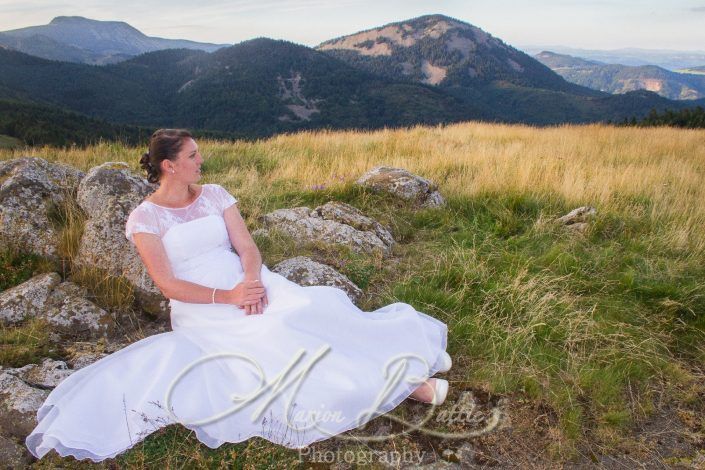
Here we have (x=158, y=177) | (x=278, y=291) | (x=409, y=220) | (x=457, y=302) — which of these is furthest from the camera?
(x=409, y=220)

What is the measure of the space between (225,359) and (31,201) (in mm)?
3126

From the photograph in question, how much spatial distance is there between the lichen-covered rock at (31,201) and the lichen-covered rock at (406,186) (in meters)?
3.78

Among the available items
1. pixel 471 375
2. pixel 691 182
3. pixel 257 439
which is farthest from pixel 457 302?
pixel 691 182

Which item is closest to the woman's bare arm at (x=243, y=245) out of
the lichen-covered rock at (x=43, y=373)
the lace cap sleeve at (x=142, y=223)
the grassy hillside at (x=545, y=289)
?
the lace cap sleeve at (x=142, y=223)

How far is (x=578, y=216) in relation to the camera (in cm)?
554

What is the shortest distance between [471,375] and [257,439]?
4.87 ft

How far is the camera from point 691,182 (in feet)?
23.6

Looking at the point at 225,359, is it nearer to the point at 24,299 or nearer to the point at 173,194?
the point at 173,194

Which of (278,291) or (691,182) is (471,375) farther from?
(691,182)

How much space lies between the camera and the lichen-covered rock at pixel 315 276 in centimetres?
387

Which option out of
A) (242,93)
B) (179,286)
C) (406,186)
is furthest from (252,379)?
(242,93)

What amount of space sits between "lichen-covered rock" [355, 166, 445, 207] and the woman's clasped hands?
3.65m

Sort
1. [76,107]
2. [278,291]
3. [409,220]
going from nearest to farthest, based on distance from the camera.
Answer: [278,291] → [409,220] → [76,107]

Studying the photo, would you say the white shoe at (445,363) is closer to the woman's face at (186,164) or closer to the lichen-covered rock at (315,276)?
the lichen-covered rock at (315,276)
